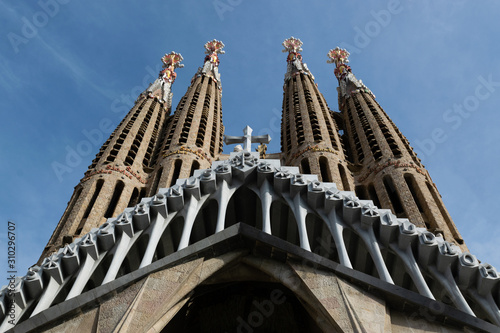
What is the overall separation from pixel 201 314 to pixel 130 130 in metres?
18.2

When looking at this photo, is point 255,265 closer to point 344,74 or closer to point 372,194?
point 372,194

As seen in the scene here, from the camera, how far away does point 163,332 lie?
37.6 feet

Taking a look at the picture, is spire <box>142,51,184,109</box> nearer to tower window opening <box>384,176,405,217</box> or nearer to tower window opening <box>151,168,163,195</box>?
tower window opening <box>151,168,163,195</box>

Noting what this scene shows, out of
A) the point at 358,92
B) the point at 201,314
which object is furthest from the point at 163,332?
the point at 358,92

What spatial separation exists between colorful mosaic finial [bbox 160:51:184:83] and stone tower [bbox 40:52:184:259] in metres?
6.38

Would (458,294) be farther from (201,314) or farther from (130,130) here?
(130,130)

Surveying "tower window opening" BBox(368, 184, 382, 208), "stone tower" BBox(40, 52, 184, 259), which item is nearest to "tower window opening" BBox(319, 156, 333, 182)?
"tower window opening" BBox(368, 184, 382, 208)

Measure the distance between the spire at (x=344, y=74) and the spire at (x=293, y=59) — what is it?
2.18 meters

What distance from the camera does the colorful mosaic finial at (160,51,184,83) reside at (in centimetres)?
4066

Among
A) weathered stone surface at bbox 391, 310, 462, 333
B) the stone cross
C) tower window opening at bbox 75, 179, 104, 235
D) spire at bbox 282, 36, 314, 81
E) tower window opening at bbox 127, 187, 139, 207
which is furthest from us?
spire at bbox 282, 36, 314, 81

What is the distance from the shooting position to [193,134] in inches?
1147

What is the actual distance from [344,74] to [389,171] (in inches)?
630

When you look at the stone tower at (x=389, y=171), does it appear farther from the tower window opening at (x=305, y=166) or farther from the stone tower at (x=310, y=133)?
the tower window opening at (x=305, y=166)

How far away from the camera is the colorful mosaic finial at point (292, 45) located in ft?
144
